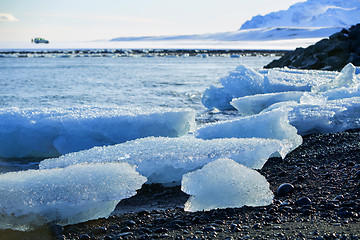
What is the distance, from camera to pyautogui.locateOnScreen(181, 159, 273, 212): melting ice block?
3031mm

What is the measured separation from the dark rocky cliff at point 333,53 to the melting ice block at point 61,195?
1443cm

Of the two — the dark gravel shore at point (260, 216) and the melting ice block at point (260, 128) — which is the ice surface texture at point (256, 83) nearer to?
the melting ice block at point (260, 128)

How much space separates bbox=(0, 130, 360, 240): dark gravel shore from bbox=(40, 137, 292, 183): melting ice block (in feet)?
0.71

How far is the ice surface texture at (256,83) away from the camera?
366 inches

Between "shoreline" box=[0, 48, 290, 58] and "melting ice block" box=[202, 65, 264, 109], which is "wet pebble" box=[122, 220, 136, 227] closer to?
"melting ice block" box=[202, 65, 264, 109]

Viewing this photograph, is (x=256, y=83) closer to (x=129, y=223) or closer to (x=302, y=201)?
(x=302, y=201)

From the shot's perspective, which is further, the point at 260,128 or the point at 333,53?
the point at 333,53

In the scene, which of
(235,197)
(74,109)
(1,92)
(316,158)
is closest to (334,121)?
(316,158)

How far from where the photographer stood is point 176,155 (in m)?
3.81

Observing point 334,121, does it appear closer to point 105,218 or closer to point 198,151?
point 198,151

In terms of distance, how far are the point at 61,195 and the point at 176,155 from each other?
1256 millimetres

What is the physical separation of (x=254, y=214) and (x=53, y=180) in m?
1.51

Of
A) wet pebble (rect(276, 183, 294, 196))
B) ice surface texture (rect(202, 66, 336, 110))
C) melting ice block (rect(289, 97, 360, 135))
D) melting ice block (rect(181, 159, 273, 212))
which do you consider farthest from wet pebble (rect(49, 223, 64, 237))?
ice surface texture (rect(202, 66, 336, 110))

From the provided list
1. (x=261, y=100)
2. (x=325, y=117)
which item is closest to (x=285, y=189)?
(x=325, y=117)
